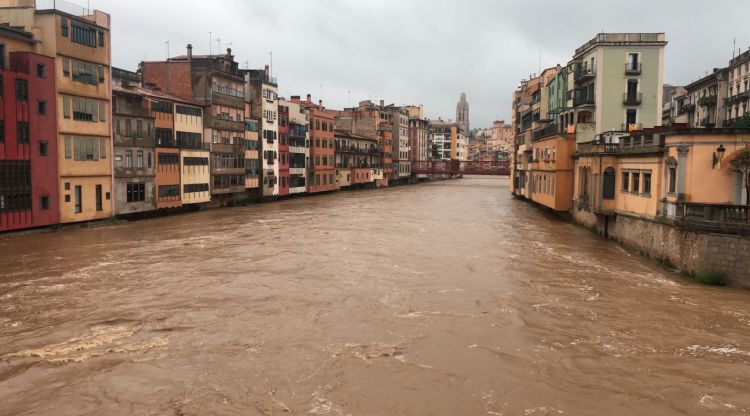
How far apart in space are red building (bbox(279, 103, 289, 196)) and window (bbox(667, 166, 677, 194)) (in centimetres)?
4813

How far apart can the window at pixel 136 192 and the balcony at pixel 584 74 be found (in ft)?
115

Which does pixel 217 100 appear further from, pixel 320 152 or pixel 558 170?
pixel 558 170

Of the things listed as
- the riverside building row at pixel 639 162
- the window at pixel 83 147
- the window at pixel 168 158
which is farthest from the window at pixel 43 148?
the riverside building row at pixel 639 162

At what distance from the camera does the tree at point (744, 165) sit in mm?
23234

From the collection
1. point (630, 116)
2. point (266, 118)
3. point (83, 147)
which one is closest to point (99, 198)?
point (83, 147)

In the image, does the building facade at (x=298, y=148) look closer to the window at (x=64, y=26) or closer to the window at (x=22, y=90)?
the window at (x=64, y=26)

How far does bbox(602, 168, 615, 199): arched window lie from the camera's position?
34.3 m

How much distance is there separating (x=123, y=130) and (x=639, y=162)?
111ft

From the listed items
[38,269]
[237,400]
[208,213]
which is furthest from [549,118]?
[237,400]

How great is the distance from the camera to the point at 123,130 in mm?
43031

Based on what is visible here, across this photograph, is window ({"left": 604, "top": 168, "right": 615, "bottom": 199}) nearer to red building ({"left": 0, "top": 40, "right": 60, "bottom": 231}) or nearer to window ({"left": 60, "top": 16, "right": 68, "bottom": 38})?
red building ({"left": 0, "top": 40, "right": 60, "bottom": 231})

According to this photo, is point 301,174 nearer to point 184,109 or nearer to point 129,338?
point 184,109

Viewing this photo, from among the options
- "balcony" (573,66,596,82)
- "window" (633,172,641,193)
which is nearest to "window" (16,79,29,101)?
"window" (633,172,641,193)

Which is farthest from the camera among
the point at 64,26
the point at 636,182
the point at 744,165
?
the point at 64,26
